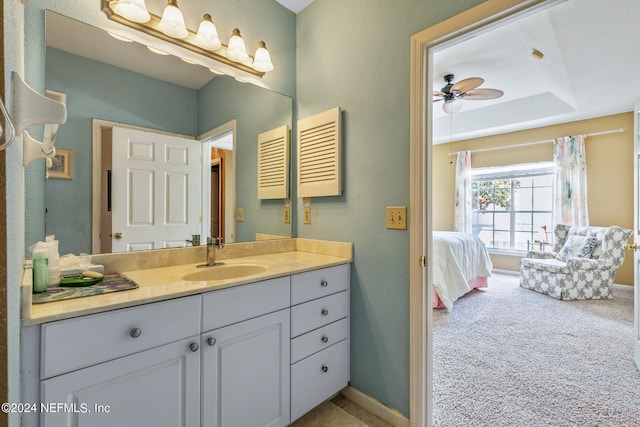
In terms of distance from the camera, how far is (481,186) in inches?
222

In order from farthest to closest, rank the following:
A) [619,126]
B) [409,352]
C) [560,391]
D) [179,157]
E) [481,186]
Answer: [481,186]
[619,126]
[560,391]
[179,157]
[409,352]

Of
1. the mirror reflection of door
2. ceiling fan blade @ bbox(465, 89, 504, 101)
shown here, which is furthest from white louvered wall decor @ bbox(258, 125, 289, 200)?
ceiling fan blade @ bbox(465, 89, 504, 101)

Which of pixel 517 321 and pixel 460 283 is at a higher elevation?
pixel 460 283

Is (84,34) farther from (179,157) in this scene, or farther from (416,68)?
(416,68)

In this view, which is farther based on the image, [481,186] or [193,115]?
[481,186]

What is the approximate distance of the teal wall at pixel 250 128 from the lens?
1.79m

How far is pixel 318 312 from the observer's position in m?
1.55

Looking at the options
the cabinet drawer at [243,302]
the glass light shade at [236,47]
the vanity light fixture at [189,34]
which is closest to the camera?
the cabinet drawer at [243,302]

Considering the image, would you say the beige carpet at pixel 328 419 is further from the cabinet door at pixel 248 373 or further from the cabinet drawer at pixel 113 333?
the cabinet drawer at pixel 113 333

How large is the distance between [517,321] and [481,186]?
10.9ft

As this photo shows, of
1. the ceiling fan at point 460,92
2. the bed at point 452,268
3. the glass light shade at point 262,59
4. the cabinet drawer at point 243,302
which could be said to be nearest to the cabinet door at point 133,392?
the cabinet drawer at point 243,302

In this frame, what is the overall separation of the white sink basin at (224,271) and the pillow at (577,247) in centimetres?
445

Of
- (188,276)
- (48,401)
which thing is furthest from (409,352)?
(48,401)

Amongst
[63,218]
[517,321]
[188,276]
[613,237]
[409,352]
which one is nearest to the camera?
[63,218]
